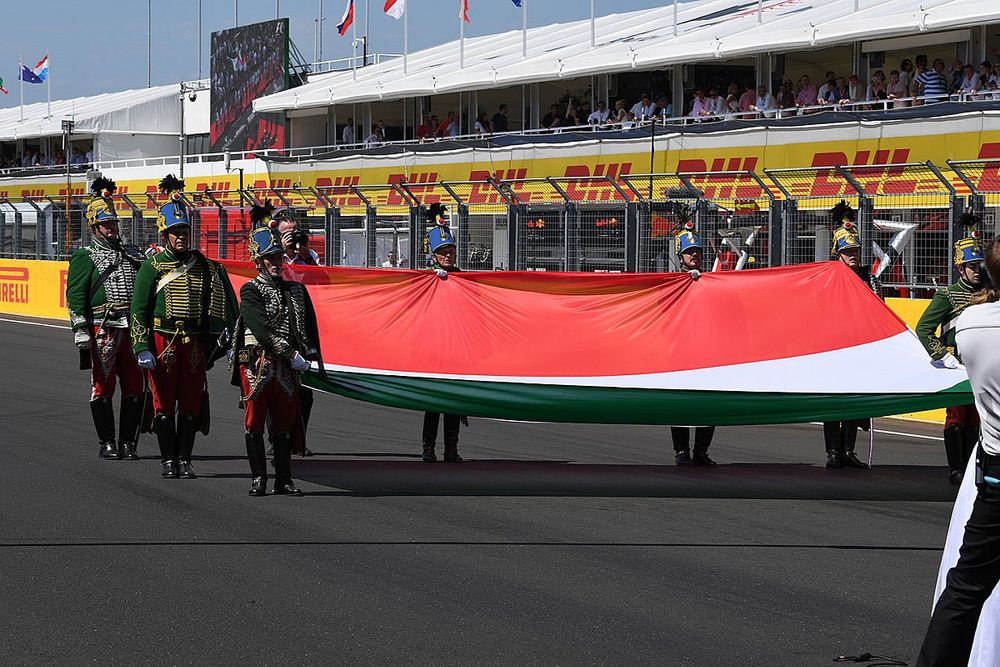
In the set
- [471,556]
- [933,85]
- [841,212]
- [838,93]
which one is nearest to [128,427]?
[471,556]

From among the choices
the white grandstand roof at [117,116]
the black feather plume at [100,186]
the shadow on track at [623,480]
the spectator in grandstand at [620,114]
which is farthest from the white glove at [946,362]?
the white grandstand roof at [117,116]

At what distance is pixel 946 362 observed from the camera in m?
9.84

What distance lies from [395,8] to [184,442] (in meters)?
34.0

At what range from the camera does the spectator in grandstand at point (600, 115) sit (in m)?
31.6

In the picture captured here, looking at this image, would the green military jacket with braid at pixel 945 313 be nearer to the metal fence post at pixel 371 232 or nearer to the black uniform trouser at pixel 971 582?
the black uniform trouser at pixel 971 582

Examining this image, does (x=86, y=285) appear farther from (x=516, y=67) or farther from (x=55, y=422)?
(x=516, y=67)

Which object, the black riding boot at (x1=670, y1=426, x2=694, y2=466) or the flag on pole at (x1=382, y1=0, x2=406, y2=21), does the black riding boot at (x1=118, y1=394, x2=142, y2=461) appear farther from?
the flag on pole at (x1=382, y1=0, x2=406, y2=21)

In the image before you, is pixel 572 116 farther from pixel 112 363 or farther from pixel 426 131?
pixel 112 363

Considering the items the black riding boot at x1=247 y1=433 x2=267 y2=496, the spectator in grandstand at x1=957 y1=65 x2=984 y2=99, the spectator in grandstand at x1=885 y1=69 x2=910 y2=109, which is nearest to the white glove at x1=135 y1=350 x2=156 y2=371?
the black riding boot at x1=247 y1=433 x2=267 y2=496

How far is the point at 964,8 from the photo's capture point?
2456 centimetres

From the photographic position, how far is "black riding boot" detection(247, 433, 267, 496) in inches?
366

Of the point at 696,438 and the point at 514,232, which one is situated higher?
the point at 514,232

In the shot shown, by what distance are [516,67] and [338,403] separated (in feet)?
73.7

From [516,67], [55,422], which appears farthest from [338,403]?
[516,67]
